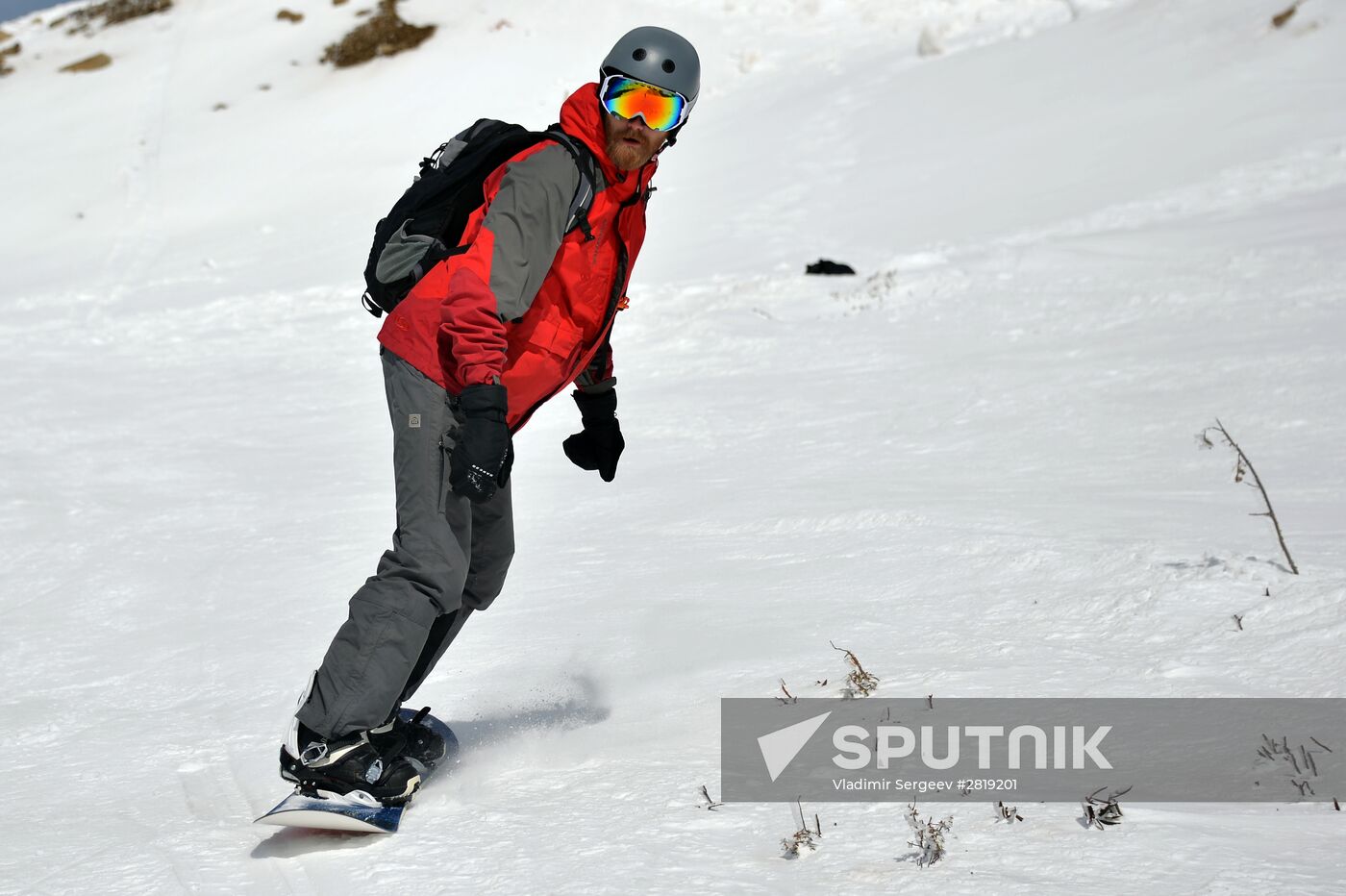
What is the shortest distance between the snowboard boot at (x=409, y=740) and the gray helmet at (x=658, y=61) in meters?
1.67

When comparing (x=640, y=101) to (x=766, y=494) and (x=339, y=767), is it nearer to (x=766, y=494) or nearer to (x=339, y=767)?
(x=339, y=767)

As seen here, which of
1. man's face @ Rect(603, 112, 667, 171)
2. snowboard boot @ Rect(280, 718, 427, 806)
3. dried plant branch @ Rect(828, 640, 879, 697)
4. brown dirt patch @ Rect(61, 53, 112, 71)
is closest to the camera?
snowboard boot @ Rect(280, 718, 427, 806)

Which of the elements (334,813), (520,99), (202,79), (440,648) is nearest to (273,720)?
(440,648)

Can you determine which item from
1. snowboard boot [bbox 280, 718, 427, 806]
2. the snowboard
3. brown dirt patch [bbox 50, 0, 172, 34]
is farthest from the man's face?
brown dirt patch [bbox 50, 0, 172, 34]

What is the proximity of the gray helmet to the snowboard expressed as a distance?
1.83m

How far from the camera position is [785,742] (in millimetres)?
3158

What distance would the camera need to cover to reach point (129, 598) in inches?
209

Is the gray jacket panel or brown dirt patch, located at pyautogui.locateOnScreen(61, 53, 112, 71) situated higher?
the gray jacket panel

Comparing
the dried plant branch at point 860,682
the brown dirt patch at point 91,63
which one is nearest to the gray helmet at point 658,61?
the dried plant branch at point 860,682

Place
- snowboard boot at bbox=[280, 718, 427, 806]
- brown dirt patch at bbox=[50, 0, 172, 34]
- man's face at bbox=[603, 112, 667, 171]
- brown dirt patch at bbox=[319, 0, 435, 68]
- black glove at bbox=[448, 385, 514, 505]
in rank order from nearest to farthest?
black glove at bbox=[448, 385, 514, 505] < snowboard boot at bbox=[280, 718, 427, 806] < man's face at bbox=[603, 112, 667, 171] < brown dirt patch at bbox=[319, 0, 435, 68] < brown dirt patch at bbox=[50, 0, 172, 34]

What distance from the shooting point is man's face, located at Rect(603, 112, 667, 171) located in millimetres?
3107

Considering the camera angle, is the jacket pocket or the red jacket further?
the jacket pocket

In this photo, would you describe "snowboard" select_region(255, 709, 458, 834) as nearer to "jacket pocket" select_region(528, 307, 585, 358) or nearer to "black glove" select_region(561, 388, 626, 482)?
"jacket pocket" select_region(528, 307, 585, 358)

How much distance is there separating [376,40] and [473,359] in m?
23.2
